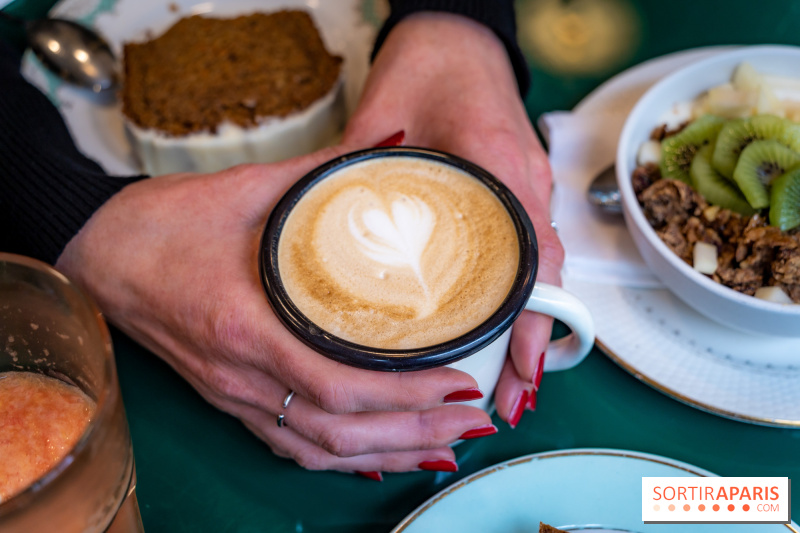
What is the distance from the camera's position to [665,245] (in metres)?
0.77

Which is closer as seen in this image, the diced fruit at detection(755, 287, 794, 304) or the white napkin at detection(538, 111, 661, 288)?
the diced fruit at detection(755, 287, 794, 304)

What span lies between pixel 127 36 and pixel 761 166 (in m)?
1.10

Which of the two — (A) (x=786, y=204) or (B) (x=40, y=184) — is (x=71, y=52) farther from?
(A) (x=786, y=204)

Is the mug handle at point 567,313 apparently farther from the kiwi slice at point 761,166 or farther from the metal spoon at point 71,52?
the metal spoon at point 71,52

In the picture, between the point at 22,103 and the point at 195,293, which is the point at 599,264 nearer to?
the point at 195,293

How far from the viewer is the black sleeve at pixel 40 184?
74 centimetres

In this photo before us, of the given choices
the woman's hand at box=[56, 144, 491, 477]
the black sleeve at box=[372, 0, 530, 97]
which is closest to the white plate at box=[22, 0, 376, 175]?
the black sleeve at box=[372, 0, 530, 97]

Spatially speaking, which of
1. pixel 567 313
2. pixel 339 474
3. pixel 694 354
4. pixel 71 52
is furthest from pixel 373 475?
pixel 71 52

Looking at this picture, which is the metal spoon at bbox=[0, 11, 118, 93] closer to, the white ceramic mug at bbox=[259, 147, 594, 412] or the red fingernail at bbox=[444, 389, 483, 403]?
the white ceramic mug at bbox=[259, 147, 594, 412]

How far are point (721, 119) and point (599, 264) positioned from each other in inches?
11.2

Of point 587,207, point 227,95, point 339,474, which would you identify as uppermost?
point 227,95

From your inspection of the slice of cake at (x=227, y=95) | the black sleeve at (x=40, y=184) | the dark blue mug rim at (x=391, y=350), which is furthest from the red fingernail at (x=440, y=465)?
the slice of cake at (x=227, y=95)

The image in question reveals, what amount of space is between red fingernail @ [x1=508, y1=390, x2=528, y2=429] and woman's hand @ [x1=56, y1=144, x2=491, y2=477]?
0.18ft

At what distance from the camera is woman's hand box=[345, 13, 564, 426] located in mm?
692
